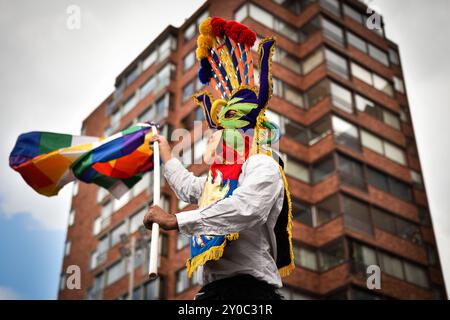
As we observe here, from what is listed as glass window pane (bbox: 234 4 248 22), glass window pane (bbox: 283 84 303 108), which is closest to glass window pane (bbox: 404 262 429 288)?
Answer: glass window pane (bbox: 283 84 303 108)

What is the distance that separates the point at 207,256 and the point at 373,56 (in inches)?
1330

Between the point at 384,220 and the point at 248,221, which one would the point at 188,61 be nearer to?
the point at 384,220

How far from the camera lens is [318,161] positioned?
30.6m

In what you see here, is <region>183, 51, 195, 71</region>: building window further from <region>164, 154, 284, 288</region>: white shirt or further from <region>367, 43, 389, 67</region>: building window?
<region>164, 154, 284, 288</region>: white shirt

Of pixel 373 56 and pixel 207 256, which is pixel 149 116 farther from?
pixel 207 256

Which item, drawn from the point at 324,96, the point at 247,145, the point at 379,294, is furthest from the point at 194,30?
the point at 247,145

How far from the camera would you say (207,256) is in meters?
4.55

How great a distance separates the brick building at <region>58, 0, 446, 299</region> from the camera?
2828 cm

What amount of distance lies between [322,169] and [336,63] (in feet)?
21.5

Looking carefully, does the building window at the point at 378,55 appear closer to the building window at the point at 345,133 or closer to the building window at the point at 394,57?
the building window at the point at 394,57

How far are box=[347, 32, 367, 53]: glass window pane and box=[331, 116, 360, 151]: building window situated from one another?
19.7ft

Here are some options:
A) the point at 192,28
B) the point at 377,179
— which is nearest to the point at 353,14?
the point at 192,28

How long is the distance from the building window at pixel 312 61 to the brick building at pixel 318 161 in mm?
65

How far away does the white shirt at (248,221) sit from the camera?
4336 millimetres
